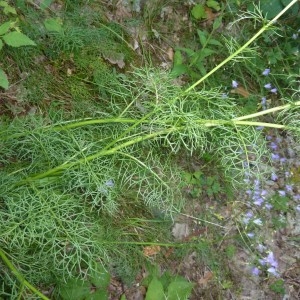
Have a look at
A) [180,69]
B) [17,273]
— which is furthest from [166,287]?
[180,69]

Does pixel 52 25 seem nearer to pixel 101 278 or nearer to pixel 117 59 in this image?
pixel 117 59

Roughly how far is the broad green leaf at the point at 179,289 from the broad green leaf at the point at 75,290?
→ 0.54 m

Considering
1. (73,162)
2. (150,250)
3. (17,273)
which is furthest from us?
(150,250)

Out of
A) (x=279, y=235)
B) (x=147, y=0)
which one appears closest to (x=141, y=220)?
(x=279, y=235)

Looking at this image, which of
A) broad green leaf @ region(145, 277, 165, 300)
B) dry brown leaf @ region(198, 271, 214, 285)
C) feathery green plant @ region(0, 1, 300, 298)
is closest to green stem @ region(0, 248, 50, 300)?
feathery green plant @ region(0, 1, 300, 298)

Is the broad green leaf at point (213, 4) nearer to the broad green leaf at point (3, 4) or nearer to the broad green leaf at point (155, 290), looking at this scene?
the broad green leaf at point (3, 4)

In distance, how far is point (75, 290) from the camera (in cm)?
270

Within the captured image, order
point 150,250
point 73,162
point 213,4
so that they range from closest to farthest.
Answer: point 73,162, point 150,250, point 213,4

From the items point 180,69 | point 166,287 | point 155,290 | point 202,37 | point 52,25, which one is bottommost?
point 166,287

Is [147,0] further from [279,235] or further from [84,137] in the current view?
[279,235]

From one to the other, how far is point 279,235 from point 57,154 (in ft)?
6.58

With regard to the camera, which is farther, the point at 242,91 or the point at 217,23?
the point at 242,91

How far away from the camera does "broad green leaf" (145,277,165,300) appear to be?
116 inches

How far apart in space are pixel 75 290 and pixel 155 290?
52 centimetres
